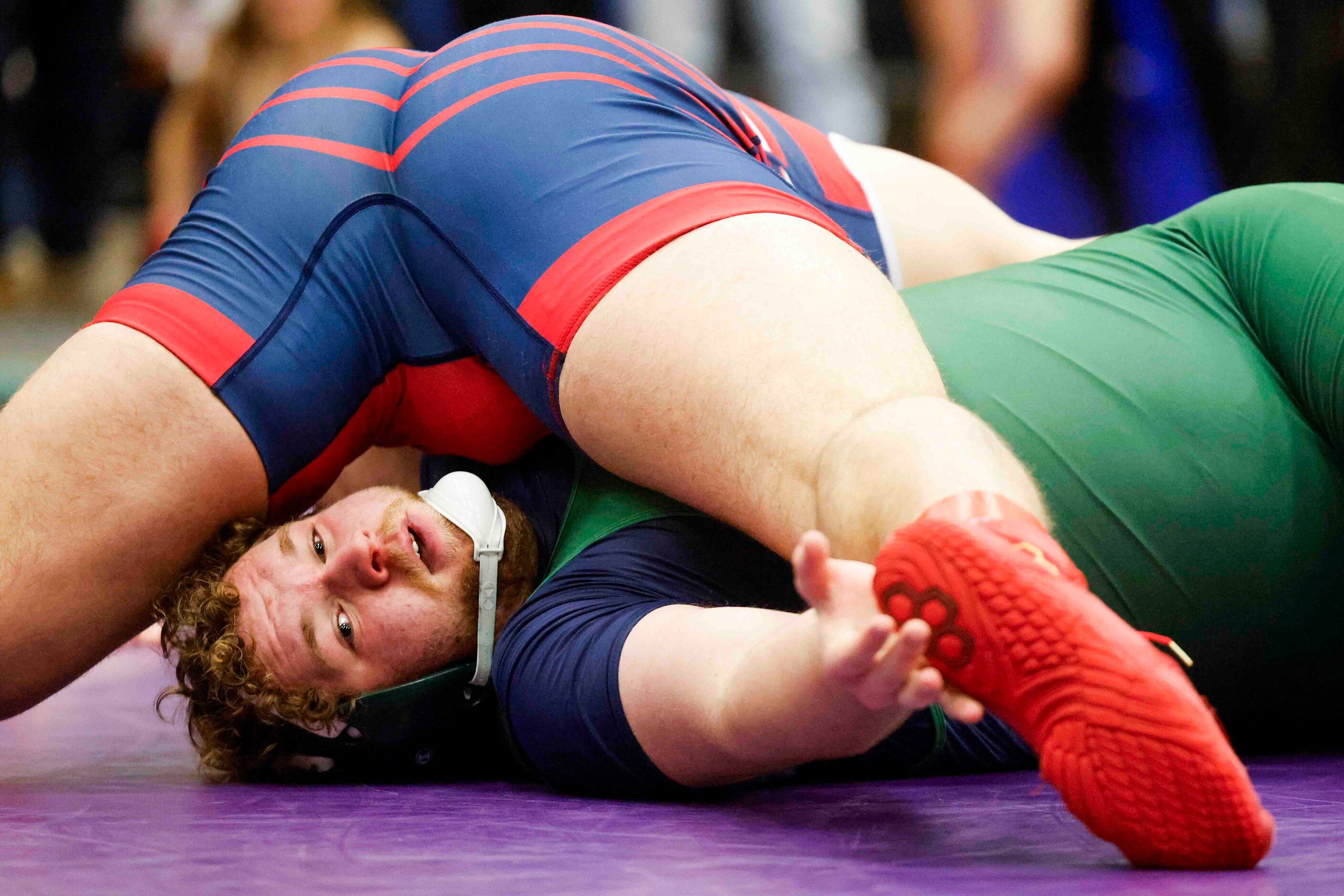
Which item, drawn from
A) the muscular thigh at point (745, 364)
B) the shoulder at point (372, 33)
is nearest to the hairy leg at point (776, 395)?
the muscular thigh at point (745, 364)

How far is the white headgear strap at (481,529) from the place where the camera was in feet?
4.31

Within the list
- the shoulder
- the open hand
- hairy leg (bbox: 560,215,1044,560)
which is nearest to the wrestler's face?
Result: hairy leg (bbox: 560,215,1044,560)

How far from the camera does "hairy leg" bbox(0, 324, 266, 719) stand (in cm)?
128

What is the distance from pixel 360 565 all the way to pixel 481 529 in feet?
0.43

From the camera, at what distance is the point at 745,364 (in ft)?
3.19

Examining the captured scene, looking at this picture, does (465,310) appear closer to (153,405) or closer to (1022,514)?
(153,405)

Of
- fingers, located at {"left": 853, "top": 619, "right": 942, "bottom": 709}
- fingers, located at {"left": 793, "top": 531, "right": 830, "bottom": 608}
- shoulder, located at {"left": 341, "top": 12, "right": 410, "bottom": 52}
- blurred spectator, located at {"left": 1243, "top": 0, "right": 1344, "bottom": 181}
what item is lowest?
fingers, located at {"left": 853, "top": 619, "right": 942, "bottom": 709}

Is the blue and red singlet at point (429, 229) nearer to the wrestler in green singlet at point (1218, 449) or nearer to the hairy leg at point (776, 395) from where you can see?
the hairy leg at point (776, 395)

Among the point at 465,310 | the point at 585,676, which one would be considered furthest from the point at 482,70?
the point at 585,676

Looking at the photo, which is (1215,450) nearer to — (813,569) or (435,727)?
(813,569)

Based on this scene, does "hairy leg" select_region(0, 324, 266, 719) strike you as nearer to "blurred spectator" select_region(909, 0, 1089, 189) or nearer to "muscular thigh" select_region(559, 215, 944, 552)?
"muscular thigh" select_region(559, 215, 944, 552)

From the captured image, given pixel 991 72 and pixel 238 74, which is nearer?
pixel 991 72

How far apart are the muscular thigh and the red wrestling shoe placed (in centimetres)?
19

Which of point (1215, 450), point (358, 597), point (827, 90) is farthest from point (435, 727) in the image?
point (827, 90)
